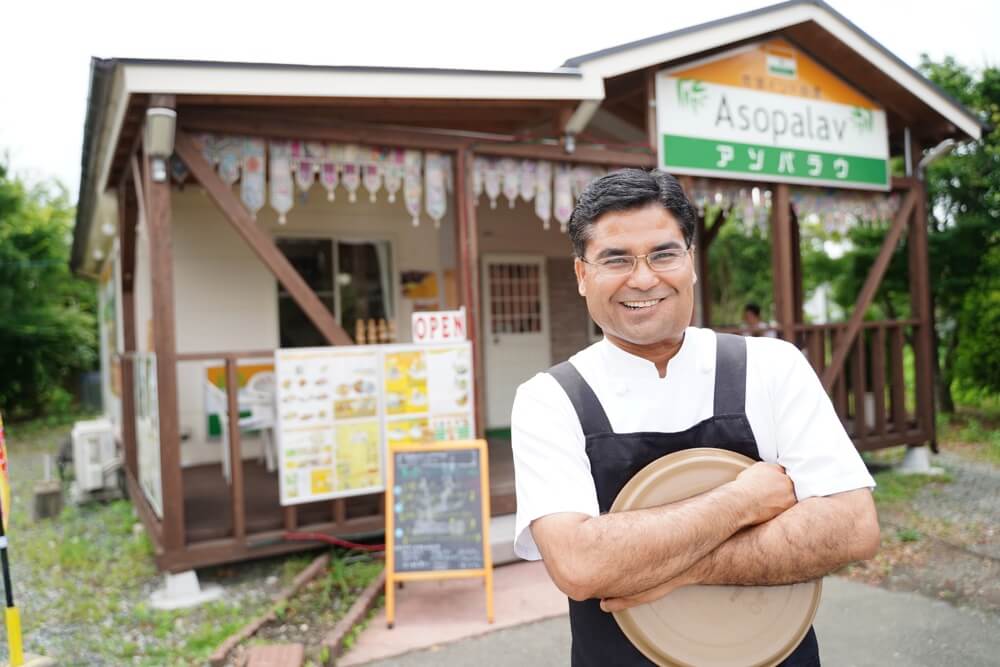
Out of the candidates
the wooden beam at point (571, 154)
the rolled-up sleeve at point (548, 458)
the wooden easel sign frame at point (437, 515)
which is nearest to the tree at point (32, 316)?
the wooden beam at point (571, 154)

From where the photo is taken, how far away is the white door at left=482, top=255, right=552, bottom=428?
8797mm

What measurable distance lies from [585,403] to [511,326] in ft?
24.9

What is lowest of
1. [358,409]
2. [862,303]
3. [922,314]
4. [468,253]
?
[358,409]

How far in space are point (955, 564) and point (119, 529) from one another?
6.48m

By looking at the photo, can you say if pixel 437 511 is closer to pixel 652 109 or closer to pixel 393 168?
pixel 393 168


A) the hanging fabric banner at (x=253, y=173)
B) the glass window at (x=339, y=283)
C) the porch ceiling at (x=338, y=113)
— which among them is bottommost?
the glass window at (x=339, y=283)

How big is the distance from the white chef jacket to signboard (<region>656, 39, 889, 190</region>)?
4512 millimetres

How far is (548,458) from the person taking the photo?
134cm

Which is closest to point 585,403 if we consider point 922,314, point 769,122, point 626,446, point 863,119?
point 626,446

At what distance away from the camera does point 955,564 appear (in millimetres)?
4695

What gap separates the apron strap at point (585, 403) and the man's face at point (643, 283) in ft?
0.41

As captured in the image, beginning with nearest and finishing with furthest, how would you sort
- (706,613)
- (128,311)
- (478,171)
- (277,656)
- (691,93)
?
(706,613)
(277,656)
(478,171)
(691,93)
(128,311)

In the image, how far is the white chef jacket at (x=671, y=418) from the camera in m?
1.34

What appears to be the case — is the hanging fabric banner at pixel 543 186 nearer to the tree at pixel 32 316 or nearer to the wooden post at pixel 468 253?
the wooden post at pixel 468 253
